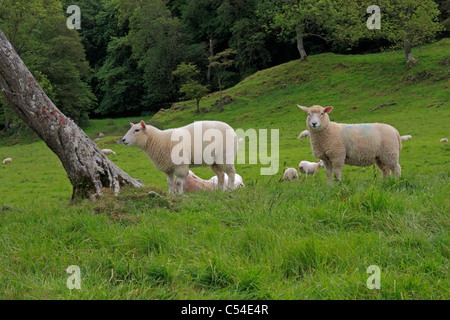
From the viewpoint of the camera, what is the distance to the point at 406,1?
30391mm

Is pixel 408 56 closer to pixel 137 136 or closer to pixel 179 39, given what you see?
pixel 179 39

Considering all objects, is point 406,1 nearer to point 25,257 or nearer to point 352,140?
point 352,140

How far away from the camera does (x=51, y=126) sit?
5.75 metres

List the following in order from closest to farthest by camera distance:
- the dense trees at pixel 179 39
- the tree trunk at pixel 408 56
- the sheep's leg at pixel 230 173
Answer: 1. the sheep's leg at pixel 230 173
2. the tree trunk at pixel 408 56
3. the dense trees at pixel 179 39

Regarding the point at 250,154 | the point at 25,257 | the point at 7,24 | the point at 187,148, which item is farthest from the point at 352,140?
the point at 7,24

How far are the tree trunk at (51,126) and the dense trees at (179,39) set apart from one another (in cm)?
3018

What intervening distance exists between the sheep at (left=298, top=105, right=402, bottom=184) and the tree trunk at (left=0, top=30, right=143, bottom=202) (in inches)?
172

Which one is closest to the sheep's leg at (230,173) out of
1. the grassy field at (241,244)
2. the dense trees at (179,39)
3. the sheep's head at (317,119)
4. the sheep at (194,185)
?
the sheep at (194,185)

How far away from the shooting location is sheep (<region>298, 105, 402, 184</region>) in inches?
324

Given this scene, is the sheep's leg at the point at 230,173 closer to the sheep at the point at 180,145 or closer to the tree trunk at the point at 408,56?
the sheep at the point at 180,145

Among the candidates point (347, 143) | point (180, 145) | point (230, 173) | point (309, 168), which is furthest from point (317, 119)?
point (309, 168)

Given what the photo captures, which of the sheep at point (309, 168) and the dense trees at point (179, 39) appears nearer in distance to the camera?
the sheep at point (309, 168)

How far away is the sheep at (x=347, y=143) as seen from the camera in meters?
8.23

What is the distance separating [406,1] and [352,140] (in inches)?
1080
